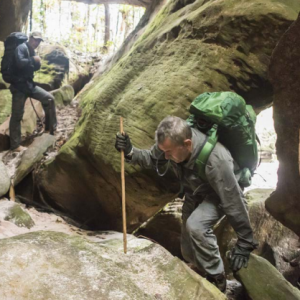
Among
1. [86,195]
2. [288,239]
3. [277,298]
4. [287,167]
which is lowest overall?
[288,239]

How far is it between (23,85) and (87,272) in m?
6.11

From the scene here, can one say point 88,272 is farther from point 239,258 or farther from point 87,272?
point 239,258

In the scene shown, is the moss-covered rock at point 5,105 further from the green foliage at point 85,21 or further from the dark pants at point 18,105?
the green foliage at point 85,21

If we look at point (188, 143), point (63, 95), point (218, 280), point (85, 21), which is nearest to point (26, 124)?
point (63, 95)

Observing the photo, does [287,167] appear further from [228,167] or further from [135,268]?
[135,268]

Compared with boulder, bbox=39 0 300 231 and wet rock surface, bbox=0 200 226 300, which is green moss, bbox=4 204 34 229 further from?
wet rock surface, bbox=0 200 226 300

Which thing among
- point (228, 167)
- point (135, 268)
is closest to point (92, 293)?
point (135, 268)

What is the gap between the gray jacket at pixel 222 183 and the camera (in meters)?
3.53

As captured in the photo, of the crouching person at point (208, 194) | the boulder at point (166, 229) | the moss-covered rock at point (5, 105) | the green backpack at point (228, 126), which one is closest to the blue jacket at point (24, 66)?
the moss-covered rock at point (5, 105)

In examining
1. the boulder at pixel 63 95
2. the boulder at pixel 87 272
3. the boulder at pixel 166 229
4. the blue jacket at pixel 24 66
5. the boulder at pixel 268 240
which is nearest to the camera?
the boulder at pixel 87 272

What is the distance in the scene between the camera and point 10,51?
7.66 meters

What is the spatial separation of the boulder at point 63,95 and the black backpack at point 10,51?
3.48 metres

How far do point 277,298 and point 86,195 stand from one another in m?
4.25

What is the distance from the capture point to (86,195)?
706cm
